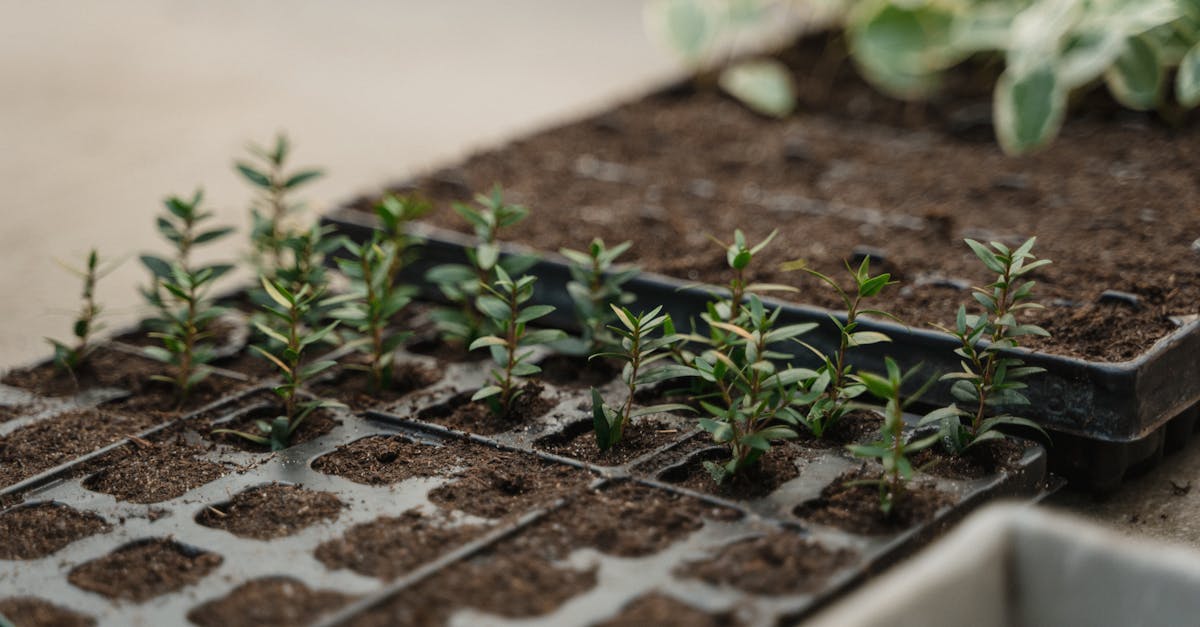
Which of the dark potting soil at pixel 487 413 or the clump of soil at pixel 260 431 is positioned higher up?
the clump of soil at pixel 260 431

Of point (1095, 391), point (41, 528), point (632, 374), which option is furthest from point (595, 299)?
point (41, 528)

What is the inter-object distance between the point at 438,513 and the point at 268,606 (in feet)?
0.89

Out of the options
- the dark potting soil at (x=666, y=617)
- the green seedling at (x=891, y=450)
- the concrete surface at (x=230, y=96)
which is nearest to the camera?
the dark potting soil at (x=666, y=617)

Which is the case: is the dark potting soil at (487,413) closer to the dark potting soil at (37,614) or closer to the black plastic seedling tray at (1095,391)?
the black plastic seedling tray at (1095,391)

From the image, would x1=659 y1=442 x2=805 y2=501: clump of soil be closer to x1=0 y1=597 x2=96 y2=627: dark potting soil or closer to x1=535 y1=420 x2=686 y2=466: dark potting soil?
x1=535 y1=420 x2=686 y2=466: dark potting soil

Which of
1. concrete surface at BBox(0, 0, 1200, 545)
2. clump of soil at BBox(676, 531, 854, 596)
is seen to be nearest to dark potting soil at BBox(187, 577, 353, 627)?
clump of soil at BBox(676, 531, 854, 596)

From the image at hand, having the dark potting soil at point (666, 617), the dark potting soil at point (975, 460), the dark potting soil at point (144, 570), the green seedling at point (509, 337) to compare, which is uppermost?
the green seedling at point (509, 337)

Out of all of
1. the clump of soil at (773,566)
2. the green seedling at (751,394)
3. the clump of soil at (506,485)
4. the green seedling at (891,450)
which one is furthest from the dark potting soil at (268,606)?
the green seedling at (891,450)

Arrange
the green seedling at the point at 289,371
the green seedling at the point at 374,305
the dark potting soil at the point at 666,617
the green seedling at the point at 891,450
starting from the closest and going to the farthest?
the dark potting soil at the point at 666,617 → the green seedling at the point at 891,450 → the green seedling at the point at 289,371 → the green seedling at the point at 374,305

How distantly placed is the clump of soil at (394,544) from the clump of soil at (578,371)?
1.63 ft

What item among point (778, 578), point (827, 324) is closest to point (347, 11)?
point (827, 324)

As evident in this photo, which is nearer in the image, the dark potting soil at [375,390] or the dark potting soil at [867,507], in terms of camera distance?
the dark potting soil at [867,507]

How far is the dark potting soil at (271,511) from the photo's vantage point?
5.46ft

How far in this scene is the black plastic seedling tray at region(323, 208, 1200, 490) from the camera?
179 centimetres
